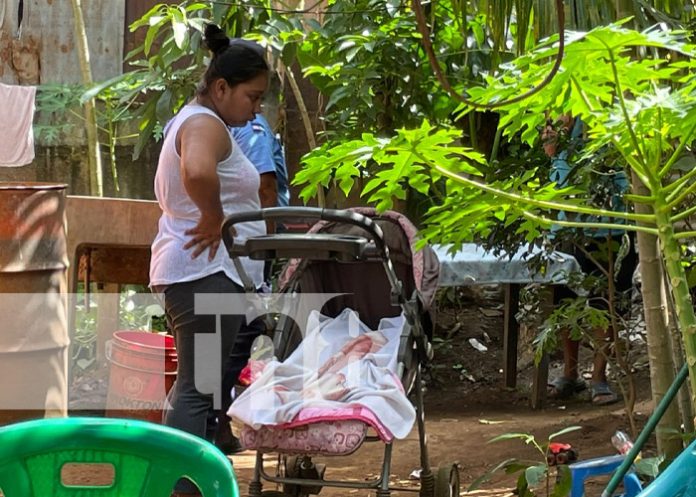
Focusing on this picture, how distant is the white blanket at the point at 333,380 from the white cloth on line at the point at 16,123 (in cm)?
519

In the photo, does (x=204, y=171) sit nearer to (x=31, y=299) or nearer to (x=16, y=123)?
(x=31, y=299)

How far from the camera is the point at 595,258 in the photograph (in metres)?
4.77

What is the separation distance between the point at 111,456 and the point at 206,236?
1.73m

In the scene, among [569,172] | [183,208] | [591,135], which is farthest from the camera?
[569,172]

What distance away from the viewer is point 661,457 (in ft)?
9.87

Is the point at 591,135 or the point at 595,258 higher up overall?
the point at 591,135

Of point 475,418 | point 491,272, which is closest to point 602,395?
point 475,418

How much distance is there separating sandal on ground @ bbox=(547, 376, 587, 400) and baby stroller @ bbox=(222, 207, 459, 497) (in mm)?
2348

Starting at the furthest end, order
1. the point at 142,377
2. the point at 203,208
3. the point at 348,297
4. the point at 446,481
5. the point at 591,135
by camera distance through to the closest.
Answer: the point at 142,377, the point at 348,297, the point at 446,481, the point at 203,208, the point at 591,135

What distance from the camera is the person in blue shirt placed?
4.30 meters

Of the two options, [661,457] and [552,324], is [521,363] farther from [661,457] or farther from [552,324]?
[661,457]

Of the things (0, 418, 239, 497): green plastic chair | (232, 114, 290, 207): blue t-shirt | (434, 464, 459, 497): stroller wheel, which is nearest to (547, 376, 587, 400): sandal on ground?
(232, 114, 290, 207): blue t-shirt

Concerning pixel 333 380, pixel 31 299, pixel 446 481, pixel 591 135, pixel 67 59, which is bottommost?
pixel 446 481

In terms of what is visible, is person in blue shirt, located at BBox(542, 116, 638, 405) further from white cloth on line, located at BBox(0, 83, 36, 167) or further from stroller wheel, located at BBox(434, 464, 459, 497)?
white cloth on line, located at BBox(0, 83, 36, 167)
